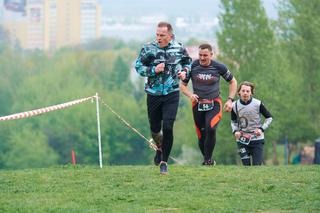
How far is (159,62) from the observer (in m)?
15.6

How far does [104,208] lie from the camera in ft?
42.0

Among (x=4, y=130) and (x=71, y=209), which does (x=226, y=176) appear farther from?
(x=4, y=130)

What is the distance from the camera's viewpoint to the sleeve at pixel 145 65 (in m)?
15.6

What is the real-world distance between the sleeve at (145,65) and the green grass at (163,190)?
4.52 ft

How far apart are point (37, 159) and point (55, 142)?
25.2ft

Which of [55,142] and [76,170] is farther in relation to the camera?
[55,142]

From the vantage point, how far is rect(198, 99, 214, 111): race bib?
56.5 ft

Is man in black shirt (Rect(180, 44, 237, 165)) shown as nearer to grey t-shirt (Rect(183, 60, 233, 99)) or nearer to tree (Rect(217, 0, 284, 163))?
grey t-shirt (Rect(183, 60, 233, 99))

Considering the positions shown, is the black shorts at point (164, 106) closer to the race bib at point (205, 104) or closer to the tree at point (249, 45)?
the race bib at point (205, 104)

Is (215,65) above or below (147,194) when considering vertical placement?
above

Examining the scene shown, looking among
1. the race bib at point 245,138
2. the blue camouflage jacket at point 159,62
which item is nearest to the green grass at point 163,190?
the blue camouflage jacket at point 159,62

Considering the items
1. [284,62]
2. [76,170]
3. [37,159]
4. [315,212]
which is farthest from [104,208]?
[37,159]

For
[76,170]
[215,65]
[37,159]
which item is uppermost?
[215,65]

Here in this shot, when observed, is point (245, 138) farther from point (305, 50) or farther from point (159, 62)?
point (305, 50)
